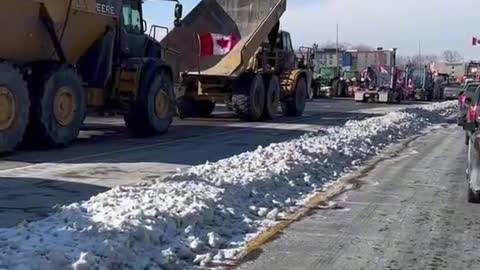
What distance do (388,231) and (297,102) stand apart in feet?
71.3

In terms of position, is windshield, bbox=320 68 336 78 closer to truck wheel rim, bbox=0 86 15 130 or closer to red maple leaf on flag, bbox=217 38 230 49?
red maple leaf on flag, bbox=217 38 230 49

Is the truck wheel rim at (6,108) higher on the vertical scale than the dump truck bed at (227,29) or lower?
lower

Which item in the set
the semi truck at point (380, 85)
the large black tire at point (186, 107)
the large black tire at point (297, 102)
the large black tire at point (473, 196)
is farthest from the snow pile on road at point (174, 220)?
the semi truck at point (380, 85)

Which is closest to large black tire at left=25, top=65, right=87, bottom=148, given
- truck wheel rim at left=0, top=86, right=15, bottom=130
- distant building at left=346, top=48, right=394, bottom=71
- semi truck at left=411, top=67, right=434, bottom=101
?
truck wheel rim at left=0, top=86, right=15, bottom=130

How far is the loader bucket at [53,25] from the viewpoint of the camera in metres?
14.9

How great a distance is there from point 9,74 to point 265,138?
24.1ft

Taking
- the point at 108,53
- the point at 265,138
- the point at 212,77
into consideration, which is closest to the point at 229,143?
the point at 265,138

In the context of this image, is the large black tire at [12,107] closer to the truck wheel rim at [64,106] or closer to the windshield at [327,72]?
the truck wheel rim at [64,106]

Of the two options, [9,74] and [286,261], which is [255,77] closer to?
[9,74]

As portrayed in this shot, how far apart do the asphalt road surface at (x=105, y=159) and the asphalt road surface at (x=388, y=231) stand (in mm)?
2860

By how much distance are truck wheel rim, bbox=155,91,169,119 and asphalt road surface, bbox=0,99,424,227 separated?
0.54m

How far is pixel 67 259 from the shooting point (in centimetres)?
661

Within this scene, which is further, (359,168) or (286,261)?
(359,168)

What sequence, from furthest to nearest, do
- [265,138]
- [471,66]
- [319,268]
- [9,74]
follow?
[471,66]
[265,138]
[9,74]
[319,268]
